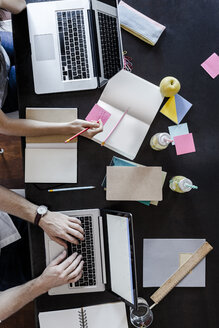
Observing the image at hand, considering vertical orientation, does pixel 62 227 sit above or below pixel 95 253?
above

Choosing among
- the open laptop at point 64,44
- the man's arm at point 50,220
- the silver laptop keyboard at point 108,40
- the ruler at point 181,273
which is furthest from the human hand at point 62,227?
the silver laptop keyboard at point 108,40

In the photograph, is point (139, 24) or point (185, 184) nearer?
point (185, 184)

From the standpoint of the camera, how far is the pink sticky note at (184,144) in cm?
131

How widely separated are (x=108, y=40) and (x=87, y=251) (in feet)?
3.00

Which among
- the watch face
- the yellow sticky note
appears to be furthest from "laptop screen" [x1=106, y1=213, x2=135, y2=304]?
the yellow sticky note

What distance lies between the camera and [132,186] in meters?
1.24

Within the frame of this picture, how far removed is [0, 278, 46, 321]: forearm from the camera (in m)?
1.18

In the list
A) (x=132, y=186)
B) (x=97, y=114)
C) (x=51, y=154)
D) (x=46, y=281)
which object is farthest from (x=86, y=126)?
(x=46, y=281)

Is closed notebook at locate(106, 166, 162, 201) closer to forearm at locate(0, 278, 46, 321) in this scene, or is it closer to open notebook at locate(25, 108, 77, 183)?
open notebook at locate(25, 108, 77, 183)

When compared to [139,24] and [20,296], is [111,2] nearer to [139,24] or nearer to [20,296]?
[139,24]

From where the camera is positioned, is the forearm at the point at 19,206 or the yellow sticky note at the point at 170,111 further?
the yellow sticky note at the point at 170,111

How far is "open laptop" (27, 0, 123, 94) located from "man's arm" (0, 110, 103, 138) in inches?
6.1

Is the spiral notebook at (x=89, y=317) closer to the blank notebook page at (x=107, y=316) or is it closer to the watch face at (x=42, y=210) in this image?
the blank notebook page at (x=107, y=316)

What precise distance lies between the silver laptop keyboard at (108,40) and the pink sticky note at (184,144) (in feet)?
1.43
